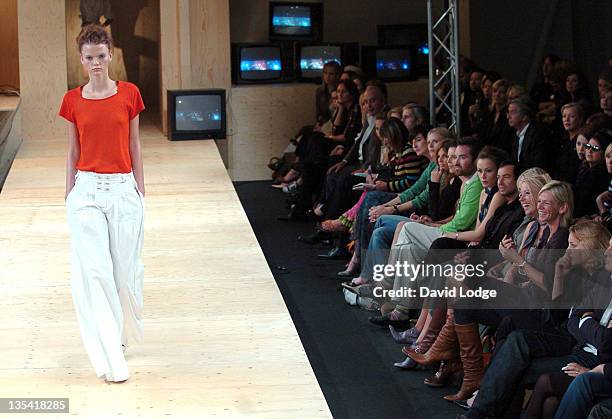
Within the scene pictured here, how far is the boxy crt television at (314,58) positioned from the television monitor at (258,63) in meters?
0.16

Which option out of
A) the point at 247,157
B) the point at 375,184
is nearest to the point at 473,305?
the point at 375,184

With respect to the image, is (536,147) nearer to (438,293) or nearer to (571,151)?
(571,151)

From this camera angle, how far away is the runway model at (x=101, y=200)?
3.84 m

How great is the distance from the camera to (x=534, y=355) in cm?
417

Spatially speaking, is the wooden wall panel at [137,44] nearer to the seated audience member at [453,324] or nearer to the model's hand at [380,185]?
the model's hand at [380,185]

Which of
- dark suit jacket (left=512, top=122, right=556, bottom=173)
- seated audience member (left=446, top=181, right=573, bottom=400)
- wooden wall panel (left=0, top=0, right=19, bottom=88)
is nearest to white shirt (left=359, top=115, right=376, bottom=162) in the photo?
dark suit jacket (left=512, top=122, right=556, bottom=173)

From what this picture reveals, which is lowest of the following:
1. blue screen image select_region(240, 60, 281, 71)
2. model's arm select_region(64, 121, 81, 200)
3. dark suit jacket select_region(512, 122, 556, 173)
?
dark suit jacket select_region(512, 122, 556, 173)

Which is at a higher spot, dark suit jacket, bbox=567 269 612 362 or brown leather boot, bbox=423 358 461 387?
dark suit jacket, bbox=567 269 612 362

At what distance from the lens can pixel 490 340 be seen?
4.85 metres

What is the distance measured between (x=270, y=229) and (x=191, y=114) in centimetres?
186

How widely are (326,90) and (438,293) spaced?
528 centimetres

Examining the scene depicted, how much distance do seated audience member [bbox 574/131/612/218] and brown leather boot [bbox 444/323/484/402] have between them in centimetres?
138

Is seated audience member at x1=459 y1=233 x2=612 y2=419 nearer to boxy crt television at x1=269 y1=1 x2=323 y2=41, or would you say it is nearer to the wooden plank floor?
the wooden plank floor

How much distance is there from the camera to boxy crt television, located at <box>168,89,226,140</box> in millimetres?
10117
